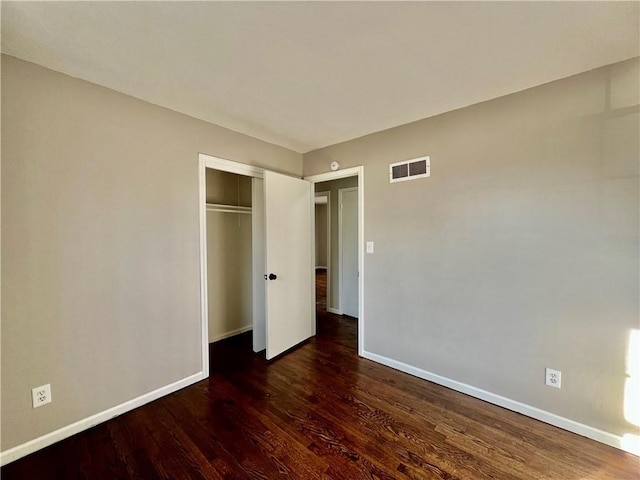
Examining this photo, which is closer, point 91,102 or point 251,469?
point 251,469

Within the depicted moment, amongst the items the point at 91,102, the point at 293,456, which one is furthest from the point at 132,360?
the point at 91,102

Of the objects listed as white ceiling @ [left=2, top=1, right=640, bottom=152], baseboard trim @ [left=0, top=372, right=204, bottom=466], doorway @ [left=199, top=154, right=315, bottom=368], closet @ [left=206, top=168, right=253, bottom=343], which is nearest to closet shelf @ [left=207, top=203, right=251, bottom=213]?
closet @ [left=206, top=168, right=253, bottom=343]

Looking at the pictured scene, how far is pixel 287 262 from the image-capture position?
10.2ft

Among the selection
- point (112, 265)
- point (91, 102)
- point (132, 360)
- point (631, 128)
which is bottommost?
point (132, 360)

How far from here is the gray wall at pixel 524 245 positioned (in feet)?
5.58

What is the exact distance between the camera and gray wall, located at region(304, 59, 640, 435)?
170cm

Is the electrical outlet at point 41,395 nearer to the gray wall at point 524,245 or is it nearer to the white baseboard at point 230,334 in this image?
the white baseboard at point 230,334

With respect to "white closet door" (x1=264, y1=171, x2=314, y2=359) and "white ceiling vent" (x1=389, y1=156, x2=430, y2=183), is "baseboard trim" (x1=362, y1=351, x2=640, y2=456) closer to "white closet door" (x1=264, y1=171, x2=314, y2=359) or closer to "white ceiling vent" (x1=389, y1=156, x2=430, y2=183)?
"white closet door" (x1=264, y1=171, x2=314, y2=359)

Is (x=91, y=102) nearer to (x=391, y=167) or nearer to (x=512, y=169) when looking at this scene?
(x=391, y=167)

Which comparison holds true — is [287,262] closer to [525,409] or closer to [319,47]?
[319,47]

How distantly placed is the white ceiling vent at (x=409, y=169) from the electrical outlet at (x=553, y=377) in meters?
1.79

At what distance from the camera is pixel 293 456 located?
1.64m

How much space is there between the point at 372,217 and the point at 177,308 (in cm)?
208

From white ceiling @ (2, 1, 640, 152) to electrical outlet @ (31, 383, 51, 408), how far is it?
80.4 inches
